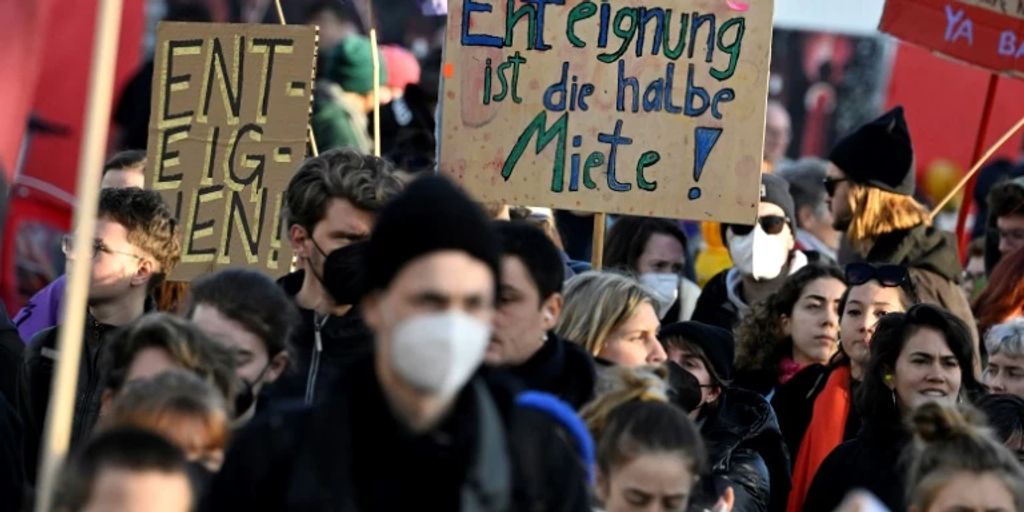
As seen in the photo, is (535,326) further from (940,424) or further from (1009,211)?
(1009,211)

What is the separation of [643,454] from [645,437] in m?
0.04

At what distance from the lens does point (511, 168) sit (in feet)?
25.7

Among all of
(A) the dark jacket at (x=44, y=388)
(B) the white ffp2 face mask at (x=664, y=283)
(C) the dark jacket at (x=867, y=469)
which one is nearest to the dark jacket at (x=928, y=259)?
(B) the white ffp2 face mask at (x=664, y=283)

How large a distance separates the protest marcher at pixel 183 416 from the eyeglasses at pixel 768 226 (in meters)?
4.43

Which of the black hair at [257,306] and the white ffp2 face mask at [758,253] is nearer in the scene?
the black hair at [257,306]

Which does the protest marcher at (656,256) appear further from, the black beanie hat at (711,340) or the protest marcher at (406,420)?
the protest marcher at (406,420)

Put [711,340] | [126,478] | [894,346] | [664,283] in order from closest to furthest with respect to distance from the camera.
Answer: [126,478] < [894,346] < [711,340] < [664,283]

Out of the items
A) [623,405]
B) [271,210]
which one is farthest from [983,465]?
[271,210]

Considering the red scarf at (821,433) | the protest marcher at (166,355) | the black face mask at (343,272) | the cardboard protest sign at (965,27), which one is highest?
the cardboard protest sign at (965,27)

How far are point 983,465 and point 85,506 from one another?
8.02 feet

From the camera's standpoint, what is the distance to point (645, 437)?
5.65 m

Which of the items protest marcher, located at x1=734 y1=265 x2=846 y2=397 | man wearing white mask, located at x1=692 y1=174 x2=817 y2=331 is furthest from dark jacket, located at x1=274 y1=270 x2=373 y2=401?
man wearing white mask, located at x1=692 y1=174 x2=817 y2=331

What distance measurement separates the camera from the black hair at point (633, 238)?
948 cm

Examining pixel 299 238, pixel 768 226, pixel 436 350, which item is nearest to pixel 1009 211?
pixel 768 226
